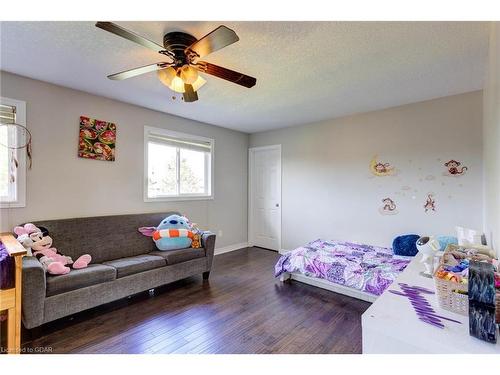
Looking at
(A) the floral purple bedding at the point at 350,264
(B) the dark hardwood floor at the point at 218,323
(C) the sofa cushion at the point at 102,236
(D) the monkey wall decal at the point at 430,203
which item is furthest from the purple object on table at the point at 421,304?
(C) the sofa cushion at the point at 102,236

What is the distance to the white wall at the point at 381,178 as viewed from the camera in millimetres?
2967

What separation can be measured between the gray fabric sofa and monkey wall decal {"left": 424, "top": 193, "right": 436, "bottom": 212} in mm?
2927

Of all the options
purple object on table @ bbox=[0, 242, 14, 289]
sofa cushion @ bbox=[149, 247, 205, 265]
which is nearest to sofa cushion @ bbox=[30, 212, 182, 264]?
sofa cushion @ bbox=[149, 247, 205, 265]

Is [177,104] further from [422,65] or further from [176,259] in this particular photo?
[422,65]

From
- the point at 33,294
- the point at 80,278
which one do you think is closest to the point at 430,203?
the point at 80,278

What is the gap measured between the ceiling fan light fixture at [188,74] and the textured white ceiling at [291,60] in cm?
25

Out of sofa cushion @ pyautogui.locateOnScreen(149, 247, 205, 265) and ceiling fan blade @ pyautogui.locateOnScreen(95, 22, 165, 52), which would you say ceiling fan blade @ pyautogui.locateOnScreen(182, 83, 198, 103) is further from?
sofa cushion @ pyautogui.locateOnScreen(149, 247, 205, 265)

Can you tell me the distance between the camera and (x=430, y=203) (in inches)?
126

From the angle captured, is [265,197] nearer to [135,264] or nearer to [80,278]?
[135,264]

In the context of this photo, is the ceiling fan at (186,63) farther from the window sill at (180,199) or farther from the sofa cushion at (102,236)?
the window sill at (180,199)

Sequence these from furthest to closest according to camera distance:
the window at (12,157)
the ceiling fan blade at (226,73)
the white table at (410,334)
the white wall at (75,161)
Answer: the white wall at (75,161) → the window at (12,157) → the ceiling fan blade at (226,73) → the white table at (410,334)

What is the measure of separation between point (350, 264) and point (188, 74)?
262cm

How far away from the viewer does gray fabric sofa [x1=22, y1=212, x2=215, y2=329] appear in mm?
1976
